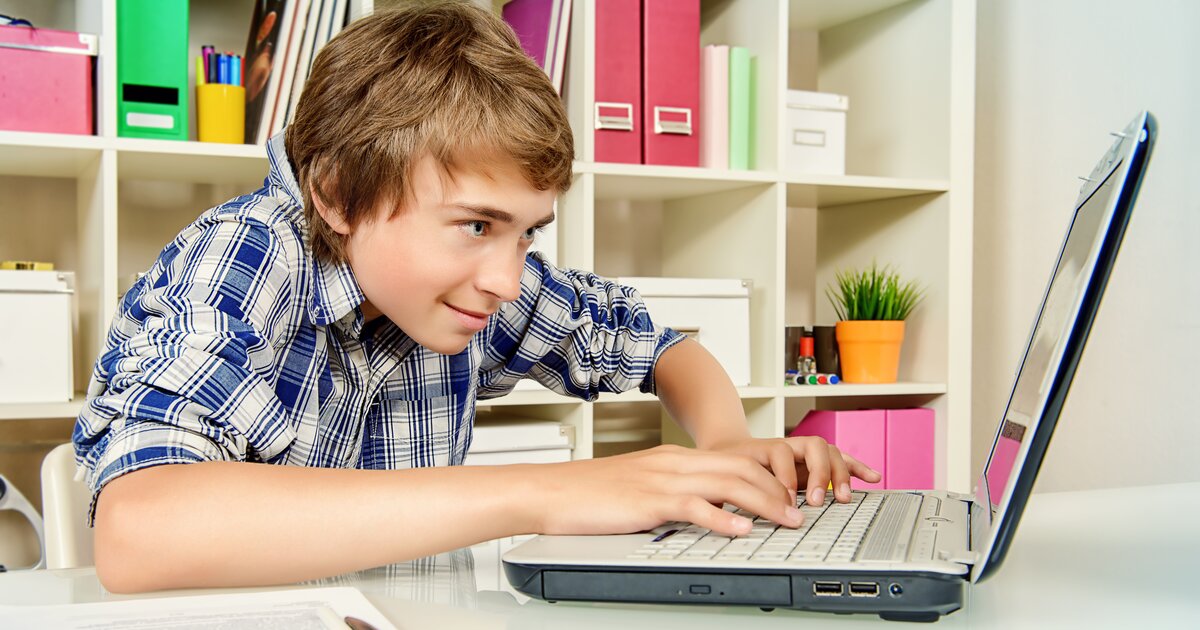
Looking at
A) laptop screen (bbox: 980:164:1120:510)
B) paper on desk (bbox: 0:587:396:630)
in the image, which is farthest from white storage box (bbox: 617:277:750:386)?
paper on desk (bbox: 0:587:396:630)

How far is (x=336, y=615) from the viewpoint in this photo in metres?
0.48

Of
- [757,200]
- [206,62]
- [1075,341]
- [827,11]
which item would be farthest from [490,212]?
[827,11]

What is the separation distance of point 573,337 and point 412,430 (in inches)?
8.9

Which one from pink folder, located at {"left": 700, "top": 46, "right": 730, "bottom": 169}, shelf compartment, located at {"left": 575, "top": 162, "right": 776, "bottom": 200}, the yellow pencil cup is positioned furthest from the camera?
pink folder, located at {"left": 700, "top": 46, "right": 730, "bottom": 169}

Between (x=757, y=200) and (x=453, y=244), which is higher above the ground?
(x=757, y=200)

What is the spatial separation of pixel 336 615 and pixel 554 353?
0.69 m

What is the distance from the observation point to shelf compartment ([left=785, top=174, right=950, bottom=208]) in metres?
1.70

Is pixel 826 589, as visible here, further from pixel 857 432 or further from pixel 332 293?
pixel 857 432

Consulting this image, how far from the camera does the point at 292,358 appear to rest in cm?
84

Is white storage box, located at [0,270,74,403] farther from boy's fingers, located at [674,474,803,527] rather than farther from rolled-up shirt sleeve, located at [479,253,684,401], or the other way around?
boy's fingers, located at [674,474,803,527]

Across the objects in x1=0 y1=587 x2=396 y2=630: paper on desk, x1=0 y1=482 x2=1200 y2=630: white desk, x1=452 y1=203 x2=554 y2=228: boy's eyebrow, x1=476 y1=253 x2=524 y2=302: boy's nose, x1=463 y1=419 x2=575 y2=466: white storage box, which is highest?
x1=452 y1=203 x2=554 y2=228: boy's eyebrow

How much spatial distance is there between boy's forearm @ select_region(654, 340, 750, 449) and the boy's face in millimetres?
270

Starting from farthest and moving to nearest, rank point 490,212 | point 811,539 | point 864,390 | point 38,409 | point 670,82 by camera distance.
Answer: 1. point 864,390
2. point 670,82
3. point 38,409
4. point 490,212
5. point 811,539

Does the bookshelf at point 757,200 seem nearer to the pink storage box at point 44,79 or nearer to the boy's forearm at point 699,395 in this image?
the pink storage box at point 44,79
